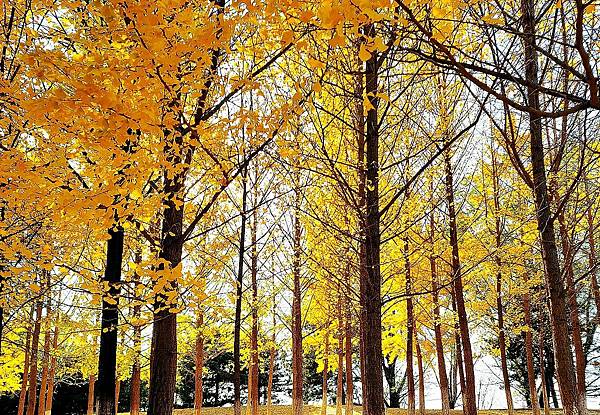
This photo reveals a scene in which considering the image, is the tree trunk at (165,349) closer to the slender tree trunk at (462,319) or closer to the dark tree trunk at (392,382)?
the slender tree trunk at (462,319)

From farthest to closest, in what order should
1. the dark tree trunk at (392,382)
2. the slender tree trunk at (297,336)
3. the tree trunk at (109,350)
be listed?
the dark tree trunk at (392,382)
the slender tree trunk at (297,336)
the tree trunk at (109,350)

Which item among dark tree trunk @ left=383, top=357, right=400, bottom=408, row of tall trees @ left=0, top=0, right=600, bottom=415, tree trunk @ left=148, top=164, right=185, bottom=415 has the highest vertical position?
row of tall trees @ left=0, top=0, right=600, bottom=415

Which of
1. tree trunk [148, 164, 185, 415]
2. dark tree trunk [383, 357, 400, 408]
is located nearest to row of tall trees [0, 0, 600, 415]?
tree trunk [148, 164, 185, 415]

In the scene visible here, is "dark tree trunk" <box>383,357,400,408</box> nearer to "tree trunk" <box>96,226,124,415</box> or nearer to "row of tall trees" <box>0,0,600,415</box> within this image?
"row of tall trees" <box>0,0,600,415</box>

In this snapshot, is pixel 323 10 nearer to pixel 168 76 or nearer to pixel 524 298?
pixel 168 76

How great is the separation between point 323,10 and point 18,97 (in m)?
2.26

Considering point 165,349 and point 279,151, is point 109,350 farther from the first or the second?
point 279,151

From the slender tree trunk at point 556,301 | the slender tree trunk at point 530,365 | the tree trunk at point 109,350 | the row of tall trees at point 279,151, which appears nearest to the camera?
the row of tall trees at point 279,151

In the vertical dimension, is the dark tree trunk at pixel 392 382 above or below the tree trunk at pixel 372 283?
below

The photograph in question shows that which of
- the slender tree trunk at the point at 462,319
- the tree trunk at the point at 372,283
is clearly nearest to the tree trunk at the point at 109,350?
the tree trunk at the point at 372,283

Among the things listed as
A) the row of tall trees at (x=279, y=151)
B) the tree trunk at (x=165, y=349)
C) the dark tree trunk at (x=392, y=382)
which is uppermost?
the row of tall trees at (x=279, y=151)

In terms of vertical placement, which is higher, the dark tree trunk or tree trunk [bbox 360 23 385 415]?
tree trunk [bbox 360 23 385 415]

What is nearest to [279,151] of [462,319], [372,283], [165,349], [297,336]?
[372,283]

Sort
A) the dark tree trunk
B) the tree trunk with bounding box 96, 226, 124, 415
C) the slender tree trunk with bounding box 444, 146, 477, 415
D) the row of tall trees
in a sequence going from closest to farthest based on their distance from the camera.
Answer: the row of tall trees < the tree trunk with bounding box 96, 226, 124, 415 < the slender tree trunk with bounding box 444, 146, 477, 415 < the dark tree trunk
